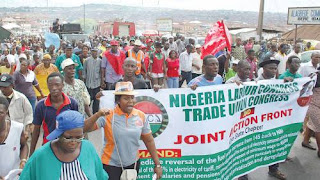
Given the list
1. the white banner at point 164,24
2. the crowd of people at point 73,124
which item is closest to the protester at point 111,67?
the crowd of people at point 73,124

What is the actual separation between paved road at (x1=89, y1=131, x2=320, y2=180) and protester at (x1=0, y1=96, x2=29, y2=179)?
2.91 metres

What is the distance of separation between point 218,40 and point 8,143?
4.63m

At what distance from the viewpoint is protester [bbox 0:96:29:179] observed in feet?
10.6

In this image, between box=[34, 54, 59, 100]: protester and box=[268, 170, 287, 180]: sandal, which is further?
box=[34, 54, 59, 100]: protester

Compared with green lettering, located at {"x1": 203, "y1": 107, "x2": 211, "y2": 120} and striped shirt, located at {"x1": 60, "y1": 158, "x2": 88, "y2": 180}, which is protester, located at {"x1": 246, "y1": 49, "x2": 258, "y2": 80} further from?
striped shirt, located at {"x1": 60, "y1": 158, "x2": 88, "y2": 180}

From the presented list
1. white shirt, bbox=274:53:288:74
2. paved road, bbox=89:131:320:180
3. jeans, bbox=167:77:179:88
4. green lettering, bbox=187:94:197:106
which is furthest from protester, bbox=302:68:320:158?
white shirt, bbox=274:53:288:74

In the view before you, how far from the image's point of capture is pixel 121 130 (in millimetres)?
3363

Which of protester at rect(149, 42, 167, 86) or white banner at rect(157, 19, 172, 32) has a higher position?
white banner at rect(157, 19, 172, 32)

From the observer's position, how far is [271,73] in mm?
5230

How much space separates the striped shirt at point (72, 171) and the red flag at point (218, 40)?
4.79 meters

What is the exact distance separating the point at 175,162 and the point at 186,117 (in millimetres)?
527

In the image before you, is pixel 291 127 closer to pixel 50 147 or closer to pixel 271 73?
pixel 271 73

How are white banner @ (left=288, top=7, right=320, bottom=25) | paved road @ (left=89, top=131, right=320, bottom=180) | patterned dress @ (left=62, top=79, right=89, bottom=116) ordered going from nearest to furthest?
patterned dress @ (left=62, top=79, right=89, bottom=116) → paved road @ (left=89, top=131, right=320, bottom=180) → white banner @ (left=288, top=7, right=320, bottom=25)

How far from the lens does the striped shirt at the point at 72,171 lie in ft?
8.20
